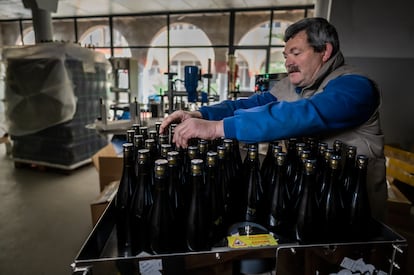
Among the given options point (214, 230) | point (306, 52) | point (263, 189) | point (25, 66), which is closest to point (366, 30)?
point (306, 52)

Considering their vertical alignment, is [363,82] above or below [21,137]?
above

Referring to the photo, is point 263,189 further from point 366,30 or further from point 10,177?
point 10,177

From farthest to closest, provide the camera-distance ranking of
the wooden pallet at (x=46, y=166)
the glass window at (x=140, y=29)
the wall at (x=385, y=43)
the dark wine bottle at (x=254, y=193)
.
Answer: the glass window at (x=140, y=29)
the wooden pallet at (x=46, y=166)
the wall at (x=385, y=43)
the dark wine bottle at (x=254, y=193)

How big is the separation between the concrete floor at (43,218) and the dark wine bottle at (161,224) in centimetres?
155

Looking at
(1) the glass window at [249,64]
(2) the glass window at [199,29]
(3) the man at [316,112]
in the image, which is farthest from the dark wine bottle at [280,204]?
(2) the glass window at [199,29]

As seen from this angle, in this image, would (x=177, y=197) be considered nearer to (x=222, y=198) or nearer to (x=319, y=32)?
(x=222, y=198)

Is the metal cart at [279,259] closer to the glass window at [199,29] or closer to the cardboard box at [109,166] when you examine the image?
the cardboard box at [109,166]

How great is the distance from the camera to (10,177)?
3.47 metres

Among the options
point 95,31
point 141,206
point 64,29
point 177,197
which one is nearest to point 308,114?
point 177,197

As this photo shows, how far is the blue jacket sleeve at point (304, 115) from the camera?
0.71 metres

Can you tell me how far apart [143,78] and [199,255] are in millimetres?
7318

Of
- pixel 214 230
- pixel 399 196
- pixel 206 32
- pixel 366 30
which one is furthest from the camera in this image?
pixel 206 32

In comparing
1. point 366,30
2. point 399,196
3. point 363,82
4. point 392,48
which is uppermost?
point 366,30

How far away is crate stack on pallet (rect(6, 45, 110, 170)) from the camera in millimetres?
3355
